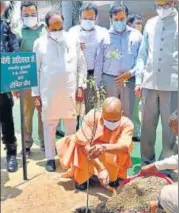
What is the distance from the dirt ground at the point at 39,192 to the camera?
2.06 m

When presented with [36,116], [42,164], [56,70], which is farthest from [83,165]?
[56,70]

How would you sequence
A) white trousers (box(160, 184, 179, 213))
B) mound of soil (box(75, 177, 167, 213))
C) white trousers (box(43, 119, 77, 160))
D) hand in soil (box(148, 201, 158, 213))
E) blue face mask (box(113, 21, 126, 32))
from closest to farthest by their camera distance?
white trousers (box(160, 184, 179, 213)) → hand in soil (box(148, 201, 158, 213)) → mound of soil (box(75, 177, 167, 213)) → white trousers (box(43, 119, 77, 160)) → blue face mask (box(113, 21, 126, 32))

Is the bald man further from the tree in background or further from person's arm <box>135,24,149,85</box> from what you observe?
the tree in background

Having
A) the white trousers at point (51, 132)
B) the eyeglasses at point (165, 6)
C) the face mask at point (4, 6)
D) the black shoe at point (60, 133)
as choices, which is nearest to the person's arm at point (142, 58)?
the eyeglasses at point (165, 6)

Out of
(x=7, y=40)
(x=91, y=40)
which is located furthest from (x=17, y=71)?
(x=91, y=40)

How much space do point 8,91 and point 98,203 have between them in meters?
1.23

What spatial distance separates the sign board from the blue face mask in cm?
154

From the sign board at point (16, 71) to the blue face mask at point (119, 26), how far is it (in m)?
1.54

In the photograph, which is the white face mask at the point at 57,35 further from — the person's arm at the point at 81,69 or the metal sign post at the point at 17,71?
the metal sign post at the point at 17,71

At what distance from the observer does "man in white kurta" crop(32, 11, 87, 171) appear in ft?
9.04

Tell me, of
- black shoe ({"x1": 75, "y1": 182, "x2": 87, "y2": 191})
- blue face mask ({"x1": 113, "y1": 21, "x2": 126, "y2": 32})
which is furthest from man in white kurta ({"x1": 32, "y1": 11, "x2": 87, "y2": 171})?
blue face mask ({"x1": 113, "y1": 21, "x2": 126, "y2": 32})

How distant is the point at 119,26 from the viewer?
317 centimetres

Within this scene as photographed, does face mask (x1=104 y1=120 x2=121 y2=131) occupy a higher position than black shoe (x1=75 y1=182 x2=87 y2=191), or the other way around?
face mask (x1=104 y1=120 x2=121 y2=131)

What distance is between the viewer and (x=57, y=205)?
7.66ft
